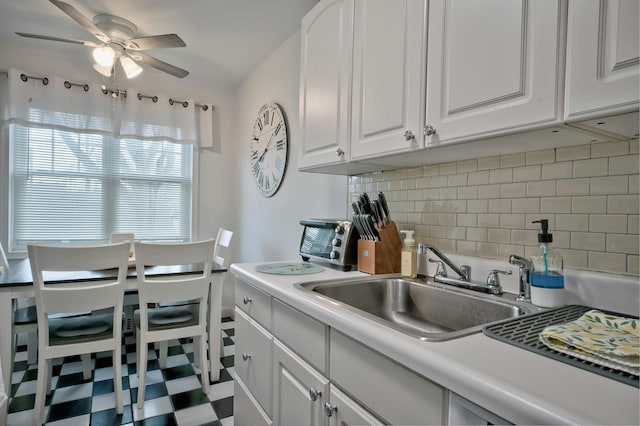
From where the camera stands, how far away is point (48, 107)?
289cm

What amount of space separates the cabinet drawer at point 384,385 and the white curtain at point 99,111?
3.07m

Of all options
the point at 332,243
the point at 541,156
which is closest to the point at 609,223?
the point at 541,156

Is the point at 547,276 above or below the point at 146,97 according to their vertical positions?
below

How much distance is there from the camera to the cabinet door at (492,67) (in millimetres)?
804

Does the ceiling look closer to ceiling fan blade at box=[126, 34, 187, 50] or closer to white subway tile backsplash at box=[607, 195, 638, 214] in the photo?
ceiling fan blade at box=[126, 34, 187, 50]

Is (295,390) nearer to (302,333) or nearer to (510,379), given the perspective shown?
(302,333)

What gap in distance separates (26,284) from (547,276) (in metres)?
2.34

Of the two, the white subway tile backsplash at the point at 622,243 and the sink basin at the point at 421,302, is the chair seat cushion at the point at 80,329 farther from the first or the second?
the white subway tile backsplash at the point at 622,243

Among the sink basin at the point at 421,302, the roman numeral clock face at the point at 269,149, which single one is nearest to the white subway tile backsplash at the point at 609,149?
the sink basin at the point at 421,302

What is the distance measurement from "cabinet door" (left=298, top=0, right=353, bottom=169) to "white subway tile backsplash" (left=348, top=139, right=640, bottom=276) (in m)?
0.38

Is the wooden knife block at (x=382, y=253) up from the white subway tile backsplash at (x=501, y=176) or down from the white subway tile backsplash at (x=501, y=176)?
down

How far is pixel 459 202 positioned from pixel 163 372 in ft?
7.18

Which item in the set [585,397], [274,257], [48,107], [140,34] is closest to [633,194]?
[585,397]

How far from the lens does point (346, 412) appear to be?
2.93ft
